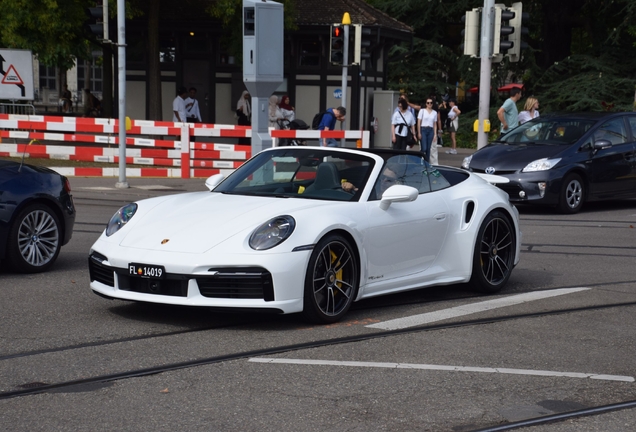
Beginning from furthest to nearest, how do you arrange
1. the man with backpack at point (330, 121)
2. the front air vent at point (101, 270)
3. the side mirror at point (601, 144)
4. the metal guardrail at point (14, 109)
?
the metal guardrail at point (14, 109) → the man with backpack at point (330, 121) → the side mirror at point (601, 144) → the front air vent at point (101, 270)

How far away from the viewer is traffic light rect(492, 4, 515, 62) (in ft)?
67.7

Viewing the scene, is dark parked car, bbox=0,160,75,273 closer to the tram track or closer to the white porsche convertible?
the white porsche convertible

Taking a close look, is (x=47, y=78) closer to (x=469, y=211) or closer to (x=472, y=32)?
(x=472, y=32)

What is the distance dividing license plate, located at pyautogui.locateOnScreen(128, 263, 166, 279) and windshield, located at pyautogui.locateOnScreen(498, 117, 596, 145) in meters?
10.8

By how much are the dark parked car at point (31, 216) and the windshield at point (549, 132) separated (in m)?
9.20

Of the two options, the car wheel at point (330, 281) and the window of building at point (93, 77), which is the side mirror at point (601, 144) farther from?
the window of building at point (93, 77)

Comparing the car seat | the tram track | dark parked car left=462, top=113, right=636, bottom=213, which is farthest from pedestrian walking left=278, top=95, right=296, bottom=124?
the tram track

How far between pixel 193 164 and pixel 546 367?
52.1 feet

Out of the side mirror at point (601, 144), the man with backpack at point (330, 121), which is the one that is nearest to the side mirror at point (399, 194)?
the side mirror at point (601, 144)

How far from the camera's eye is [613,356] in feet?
20.8

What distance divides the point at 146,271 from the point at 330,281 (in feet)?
4.18

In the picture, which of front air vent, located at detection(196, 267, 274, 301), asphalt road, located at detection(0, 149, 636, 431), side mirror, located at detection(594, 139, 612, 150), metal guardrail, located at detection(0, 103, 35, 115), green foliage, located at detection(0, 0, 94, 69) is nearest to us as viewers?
asphalt road, located at detection(0, 149, 636, 431)

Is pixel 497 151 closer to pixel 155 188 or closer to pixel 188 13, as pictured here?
pixel 155 188

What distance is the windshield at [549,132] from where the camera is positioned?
1631cm
